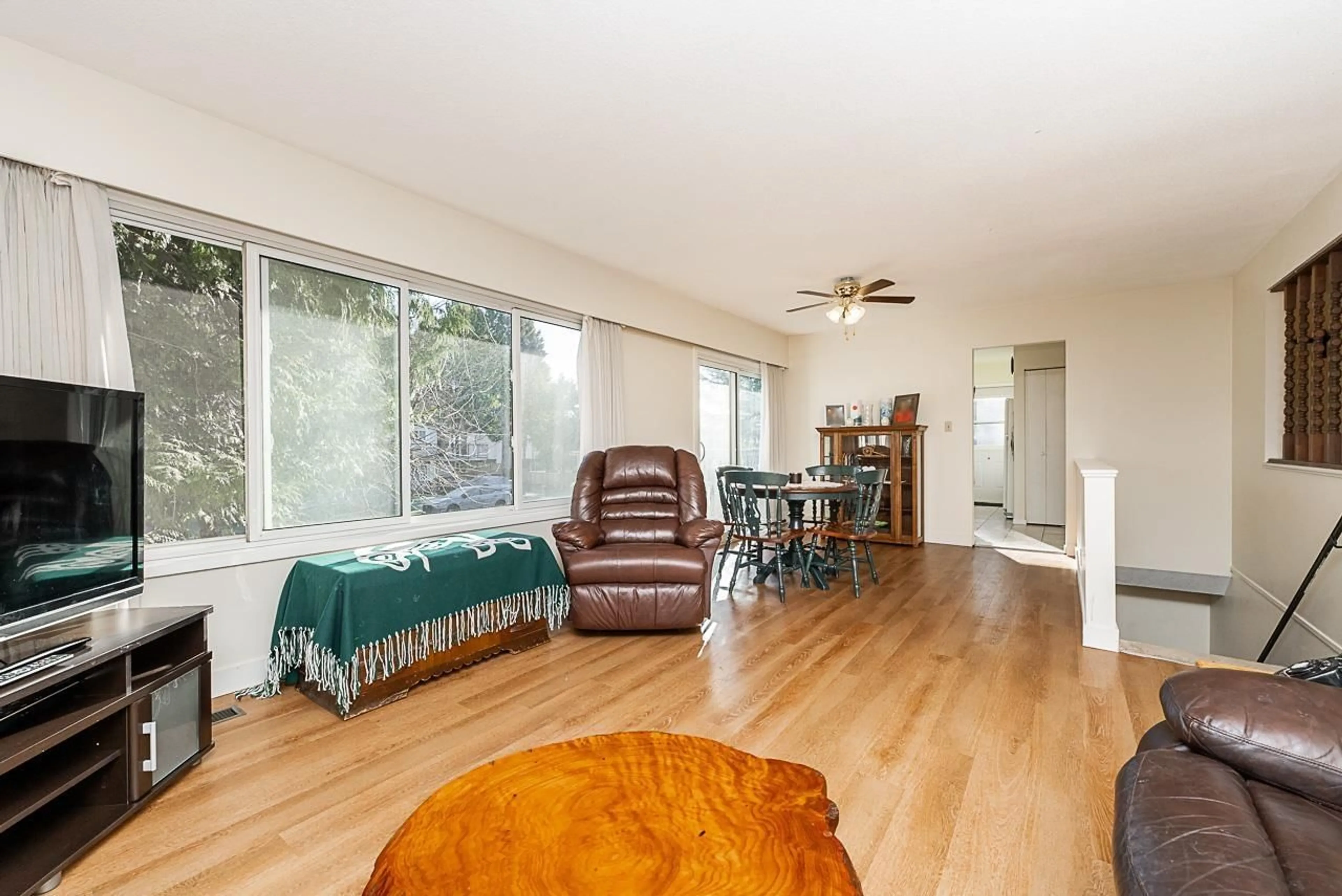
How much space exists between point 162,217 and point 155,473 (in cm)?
111

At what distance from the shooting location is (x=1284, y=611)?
355 cm

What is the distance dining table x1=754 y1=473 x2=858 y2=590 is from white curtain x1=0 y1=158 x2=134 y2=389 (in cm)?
354

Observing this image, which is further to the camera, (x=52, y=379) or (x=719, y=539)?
(x=719, y=539)

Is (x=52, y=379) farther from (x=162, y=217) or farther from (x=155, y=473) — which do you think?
(x=162, y=217)

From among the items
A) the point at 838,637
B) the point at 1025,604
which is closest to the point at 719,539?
the point at 838,637

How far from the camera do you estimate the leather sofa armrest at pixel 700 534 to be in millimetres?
3523

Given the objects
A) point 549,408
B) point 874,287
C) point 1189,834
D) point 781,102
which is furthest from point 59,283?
point 874,287

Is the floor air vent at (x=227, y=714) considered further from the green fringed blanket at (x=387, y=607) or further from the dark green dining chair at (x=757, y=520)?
the dark green dining chair at (x=757, y=520)

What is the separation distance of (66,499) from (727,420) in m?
5.40

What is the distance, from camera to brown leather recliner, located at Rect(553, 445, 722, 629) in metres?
3.34

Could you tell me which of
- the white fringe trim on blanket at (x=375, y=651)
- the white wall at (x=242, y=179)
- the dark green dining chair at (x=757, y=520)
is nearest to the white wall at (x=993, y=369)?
the dark green dining chair at (x=757, y=520)

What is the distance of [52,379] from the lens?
Result: 207 cm

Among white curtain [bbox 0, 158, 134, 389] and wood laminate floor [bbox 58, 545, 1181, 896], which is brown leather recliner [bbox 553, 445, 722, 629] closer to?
wood laminate floor [bbox 58, 545, 1181, 896]

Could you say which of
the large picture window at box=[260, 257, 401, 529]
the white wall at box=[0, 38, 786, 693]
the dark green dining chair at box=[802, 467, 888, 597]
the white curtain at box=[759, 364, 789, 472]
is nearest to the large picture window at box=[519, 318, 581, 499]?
the white wall at box=[0, 38, 786, 693]
